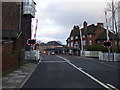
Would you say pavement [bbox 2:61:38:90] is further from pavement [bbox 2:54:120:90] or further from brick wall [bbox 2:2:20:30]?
brick wall [bbox 2:2:20:30]

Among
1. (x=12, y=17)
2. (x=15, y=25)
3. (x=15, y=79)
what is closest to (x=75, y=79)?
(x=15, y=79)

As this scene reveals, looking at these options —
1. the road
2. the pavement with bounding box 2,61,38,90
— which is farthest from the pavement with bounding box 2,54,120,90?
the road

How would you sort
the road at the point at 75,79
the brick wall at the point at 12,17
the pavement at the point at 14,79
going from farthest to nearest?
the brick wall at the point at 12,17, the road at the point at 75,79, the pavement at the point at 14,79

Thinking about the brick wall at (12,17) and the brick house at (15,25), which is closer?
the brick house at (15,25)

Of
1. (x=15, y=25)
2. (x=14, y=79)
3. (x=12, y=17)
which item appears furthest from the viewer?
(x=15, y=25)

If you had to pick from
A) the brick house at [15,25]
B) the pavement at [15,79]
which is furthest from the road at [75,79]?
the brick house at [15,25]

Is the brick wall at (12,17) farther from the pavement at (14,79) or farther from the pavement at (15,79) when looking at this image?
the pavement at (14,79)

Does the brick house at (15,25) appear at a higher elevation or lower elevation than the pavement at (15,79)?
higher

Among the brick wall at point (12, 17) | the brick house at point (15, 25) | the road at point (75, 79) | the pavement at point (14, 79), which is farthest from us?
the brick wall at point (12, 17)

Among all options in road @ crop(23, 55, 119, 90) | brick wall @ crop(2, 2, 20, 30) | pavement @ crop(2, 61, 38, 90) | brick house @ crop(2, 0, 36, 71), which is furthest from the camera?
brick wall @ crop(2, 2, 20, 30)

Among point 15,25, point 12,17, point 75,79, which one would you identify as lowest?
point 75,79

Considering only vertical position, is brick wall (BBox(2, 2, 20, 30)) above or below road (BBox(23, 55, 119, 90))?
above

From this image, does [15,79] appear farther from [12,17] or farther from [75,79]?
[12,17]

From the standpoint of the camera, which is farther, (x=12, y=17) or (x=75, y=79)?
(x=12, y=17)
